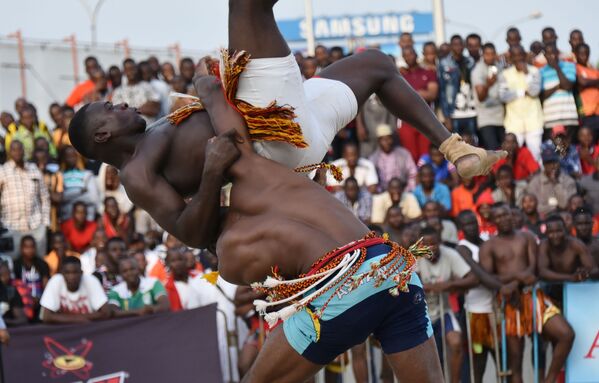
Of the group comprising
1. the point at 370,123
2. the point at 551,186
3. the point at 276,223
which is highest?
the point at 370,123

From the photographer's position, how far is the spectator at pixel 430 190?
36.7 feet

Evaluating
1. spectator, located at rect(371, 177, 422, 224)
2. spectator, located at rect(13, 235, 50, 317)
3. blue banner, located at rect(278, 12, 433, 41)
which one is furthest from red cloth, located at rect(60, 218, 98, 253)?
blue banner, located at rect(278, 12, 433, 41)

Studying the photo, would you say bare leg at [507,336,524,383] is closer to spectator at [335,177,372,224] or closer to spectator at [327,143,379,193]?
spectator at [335,177,372,224]

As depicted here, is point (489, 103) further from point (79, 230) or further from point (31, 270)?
point (31, 270)

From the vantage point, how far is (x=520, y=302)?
9.06m

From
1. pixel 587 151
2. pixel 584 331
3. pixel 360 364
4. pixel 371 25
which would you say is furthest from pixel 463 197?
pixel 371 25

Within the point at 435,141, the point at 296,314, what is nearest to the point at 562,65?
the point at 435,141

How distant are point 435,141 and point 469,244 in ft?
16.4

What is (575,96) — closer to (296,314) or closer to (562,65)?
(562,65)

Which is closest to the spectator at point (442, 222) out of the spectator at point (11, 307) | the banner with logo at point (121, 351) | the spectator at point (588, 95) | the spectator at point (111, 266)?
the spectator at point (588, 95)

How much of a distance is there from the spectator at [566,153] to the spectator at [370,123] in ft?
6.10

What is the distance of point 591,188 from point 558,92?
1.59 meters

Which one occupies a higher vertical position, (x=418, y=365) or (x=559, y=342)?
(x=418, y=365)

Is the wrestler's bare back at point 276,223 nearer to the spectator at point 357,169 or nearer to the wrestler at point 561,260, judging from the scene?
the wrestler at point 561,260
